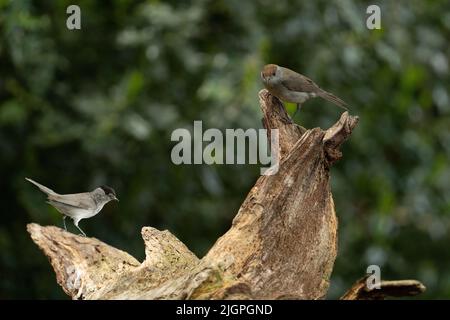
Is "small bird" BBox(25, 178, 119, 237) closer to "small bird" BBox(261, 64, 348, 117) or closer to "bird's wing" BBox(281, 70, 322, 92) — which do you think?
"small bird" BBox(261, 64, 348, 117)

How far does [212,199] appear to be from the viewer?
8.17 metres

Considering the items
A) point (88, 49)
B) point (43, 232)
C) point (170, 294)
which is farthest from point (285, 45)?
point (170, 294)

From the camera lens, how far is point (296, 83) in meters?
5.27

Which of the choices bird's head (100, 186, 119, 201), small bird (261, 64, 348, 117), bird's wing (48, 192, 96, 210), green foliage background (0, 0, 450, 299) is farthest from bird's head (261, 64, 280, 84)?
green foliage background (0, 0, 450, 299)

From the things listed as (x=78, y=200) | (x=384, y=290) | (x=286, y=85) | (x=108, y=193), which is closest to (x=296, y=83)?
(x=286, y=85)

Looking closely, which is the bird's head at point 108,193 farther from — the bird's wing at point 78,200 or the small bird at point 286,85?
the small bird at point 286,85

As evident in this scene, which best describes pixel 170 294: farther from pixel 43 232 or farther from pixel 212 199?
pixel 212 199

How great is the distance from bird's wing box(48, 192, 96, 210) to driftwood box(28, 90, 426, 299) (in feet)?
0.53

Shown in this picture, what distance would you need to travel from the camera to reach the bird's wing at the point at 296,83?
17.0 feet

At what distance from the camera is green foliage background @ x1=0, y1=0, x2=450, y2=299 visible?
6988mm

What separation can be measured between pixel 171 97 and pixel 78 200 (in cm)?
319

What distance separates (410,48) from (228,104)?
2385 mm

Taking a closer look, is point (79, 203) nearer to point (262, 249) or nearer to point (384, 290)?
point (262, 249)

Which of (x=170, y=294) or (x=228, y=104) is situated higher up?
(x=228, y=104)
